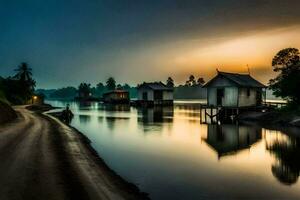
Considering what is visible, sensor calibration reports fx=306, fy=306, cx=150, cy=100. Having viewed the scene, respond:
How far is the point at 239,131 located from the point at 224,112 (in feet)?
43.9

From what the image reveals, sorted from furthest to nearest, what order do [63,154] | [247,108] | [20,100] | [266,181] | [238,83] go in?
[20,100] < [247,108] < [238,83] < [63,154] < [266,181]

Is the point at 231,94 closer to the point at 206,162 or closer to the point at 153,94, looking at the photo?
the point at 206,162

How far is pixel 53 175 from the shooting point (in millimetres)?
13094

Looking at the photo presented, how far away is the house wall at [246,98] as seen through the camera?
147 ft

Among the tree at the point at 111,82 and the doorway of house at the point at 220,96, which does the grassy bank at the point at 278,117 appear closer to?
the doorway of house at the point at 220,96

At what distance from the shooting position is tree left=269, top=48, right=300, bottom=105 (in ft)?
136

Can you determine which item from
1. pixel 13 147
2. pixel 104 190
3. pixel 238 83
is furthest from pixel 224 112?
pixel 104 190

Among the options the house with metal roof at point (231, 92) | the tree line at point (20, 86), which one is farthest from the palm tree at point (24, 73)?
the house with metal roof at point (231, 92)

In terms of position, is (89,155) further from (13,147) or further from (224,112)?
(224,112)

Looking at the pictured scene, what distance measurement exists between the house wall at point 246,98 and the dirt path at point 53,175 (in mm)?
30127

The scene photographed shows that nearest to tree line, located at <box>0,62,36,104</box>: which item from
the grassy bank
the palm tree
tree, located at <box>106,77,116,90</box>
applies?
the palm tree

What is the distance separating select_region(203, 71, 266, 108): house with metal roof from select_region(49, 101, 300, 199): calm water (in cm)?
1135

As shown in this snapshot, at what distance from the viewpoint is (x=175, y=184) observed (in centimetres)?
1466

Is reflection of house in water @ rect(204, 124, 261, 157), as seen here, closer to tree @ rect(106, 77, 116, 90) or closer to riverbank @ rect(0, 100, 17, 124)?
riverbank @ rect(0, 100, 17, 124)
